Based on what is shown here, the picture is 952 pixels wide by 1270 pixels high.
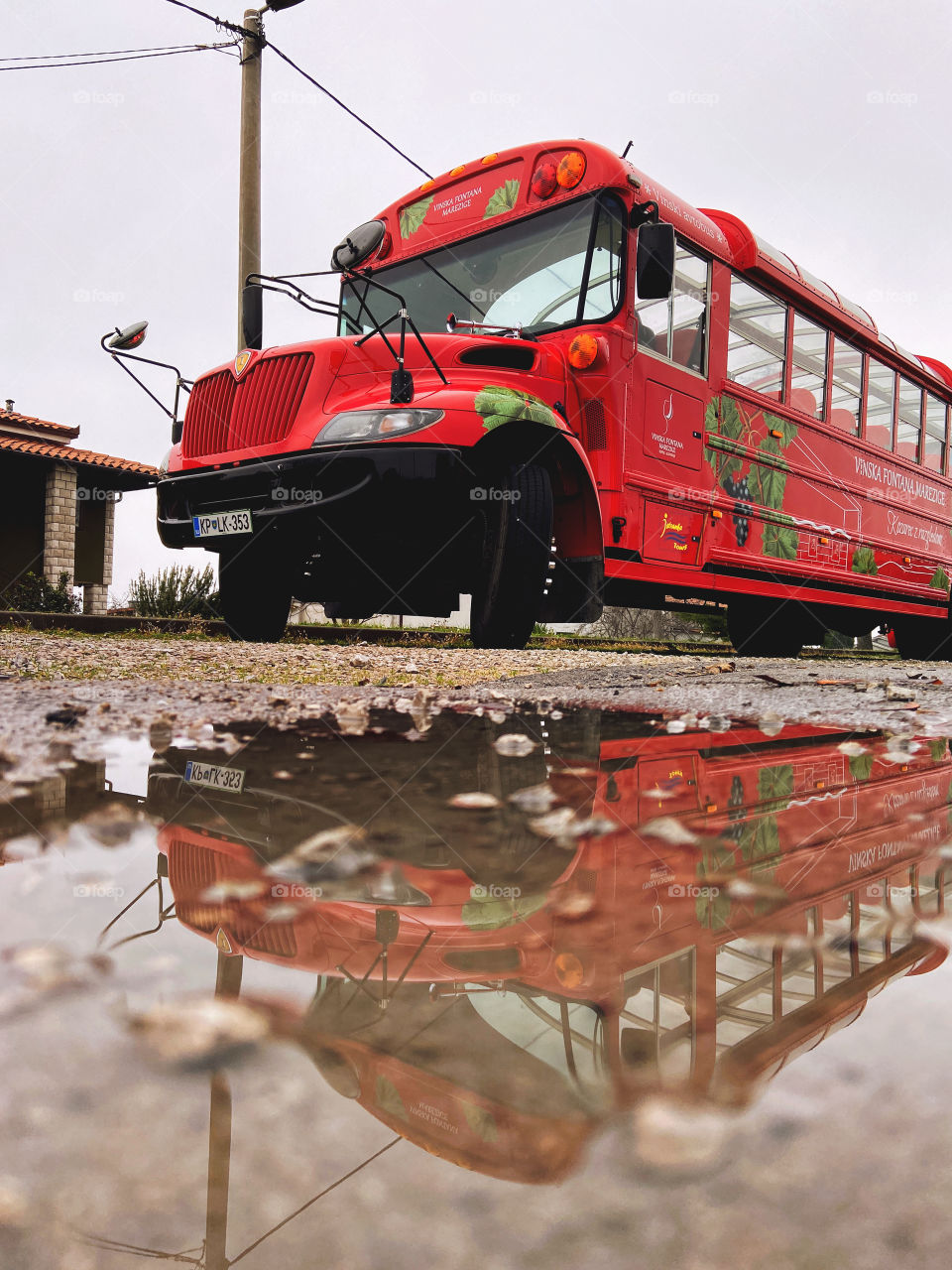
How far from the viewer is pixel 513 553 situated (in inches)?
174

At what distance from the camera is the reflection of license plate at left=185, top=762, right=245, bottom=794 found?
1420 mm

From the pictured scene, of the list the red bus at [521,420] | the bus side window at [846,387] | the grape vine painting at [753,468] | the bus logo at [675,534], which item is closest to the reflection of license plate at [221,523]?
the red bus at [521,420]

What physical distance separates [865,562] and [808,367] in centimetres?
206

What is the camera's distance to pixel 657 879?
3.19ft

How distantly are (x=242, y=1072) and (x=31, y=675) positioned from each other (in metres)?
2.75

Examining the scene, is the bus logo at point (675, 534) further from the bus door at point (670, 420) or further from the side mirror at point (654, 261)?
the side mirror at point (654, 261)

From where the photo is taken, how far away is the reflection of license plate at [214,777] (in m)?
1.42

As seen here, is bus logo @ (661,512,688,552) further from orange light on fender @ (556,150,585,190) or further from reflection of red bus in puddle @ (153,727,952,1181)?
reflection of red bus in puddle @ (153,727,952,1181)

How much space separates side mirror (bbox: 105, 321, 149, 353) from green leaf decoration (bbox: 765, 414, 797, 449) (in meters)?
4.56

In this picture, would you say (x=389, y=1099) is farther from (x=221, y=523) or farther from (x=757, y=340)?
(x=757, y=340)

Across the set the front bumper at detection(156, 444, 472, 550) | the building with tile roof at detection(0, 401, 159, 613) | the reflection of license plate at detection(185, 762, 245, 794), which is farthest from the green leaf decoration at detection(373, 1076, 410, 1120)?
the building with tile roof at detection(0, 401, 159, 613)

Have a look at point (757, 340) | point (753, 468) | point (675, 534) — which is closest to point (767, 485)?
point (753, 468)

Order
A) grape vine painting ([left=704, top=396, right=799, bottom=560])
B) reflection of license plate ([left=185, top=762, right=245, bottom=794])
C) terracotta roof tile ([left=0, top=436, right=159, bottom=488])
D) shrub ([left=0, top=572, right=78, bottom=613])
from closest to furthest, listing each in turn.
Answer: reflection of license plate ([left=185, top=762, right=245, bottom=794])
grape vine painting ([left=704, top=396, right=799, bottom=560])
shrub ([left=0, top=572, right=78, bottom=613])
terracotta roof tile ([left=0, top=436, right=159, bottom=488])

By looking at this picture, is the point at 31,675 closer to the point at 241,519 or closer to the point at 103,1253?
the point at 241,519
